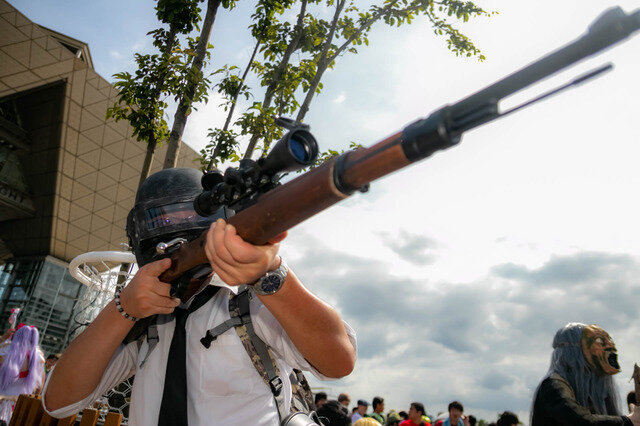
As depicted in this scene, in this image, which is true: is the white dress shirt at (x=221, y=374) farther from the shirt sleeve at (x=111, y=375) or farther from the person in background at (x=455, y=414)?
the person in background at (x=455, y=414)

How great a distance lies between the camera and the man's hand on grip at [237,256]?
159 cm

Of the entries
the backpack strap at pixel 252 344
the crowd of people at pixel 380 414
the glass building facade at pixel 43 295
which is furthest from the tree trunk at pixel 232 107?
the glass building facade at pixel 43 295

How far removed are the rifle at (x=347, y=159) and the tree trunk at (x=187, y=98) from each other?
405 cm

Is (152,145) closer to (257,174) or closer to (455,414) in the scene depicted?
(257,174)

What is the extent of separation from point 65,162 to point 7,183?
3.65 meters

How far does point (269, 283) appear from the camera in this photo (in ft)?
5.52

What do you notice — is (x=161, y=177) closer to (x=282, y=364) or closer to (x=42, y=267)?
(x=282, y=364)

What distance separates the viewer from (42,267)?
25.6 metres

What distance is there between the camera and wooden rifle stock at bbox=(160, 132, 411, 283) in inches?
50.6

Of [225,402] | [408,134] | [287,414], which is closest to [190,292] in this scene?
[225,402]

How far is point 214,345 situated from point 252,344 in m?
0.17

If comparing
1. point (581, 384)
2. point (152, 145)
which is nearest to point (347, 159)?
point (581, 384)

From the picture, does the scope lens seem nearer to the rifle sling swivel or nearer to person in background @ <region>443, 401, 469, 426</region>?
the rifle sling swivel

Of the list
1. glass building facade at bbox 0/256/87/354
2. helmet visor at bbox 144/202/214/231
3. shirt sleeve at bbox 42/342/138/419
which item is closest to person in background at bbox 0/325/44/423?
shirt sleeve at bbox 42/342/138/419
